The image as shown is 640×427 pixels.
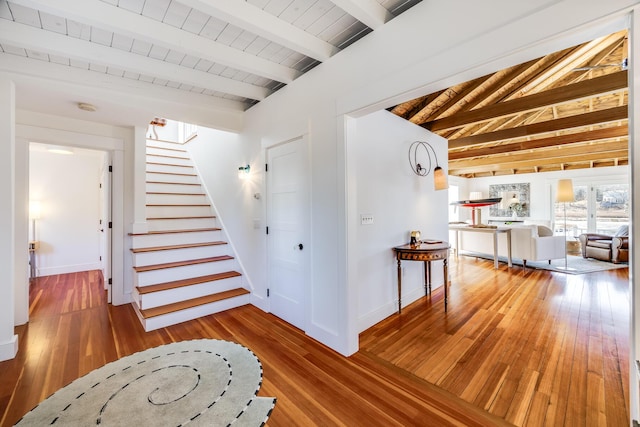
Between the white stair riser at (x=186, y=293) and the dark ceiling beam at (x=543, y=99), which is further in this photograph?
the white stair riser at (x=186, y=293)

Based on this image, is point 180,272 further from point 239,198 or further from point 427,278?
point 427,278

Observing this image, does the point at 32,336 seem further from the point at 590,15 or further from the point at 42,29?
the point at 590,15

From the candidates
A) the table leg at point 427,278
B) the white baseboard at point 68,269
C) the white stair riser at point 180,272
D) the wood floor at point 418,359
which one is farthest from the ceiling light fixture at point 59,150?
the table leg at point 427,278

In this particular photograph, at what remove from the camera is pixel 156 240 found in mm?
3877

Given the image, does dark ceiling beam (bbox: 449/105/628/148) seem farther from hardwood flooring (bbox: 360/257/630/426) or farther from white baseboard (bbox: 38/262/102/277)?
white baseboard (bbox: 38/262/102/277)

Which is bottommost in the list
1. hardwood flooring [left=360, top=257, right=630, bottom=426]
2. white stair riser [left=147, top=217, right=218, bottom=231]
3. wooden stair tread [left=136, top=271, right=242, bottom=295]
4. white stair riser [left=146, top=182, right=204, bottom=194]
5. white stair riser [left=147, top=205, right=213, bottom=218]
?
hardwood flooring [left=360, top=257, right=630, bottom=426]

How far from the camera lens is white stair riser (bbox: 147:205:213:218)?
441cm

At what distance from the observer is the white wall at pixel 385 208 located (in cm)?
299

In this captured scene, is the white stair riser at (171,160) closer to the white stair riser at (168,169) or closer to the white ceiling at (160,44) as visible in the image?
the white stair riser at (168,169)

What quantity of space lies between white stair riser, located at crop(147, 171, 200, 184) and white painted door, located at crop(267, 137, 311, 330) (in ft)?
9.19

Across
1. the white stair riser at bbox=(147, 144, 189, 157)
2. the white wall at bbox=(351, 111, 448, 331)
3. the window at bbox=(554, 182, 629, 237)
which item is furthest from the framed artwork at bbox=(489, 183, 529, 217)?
the white stair riser at bbox=(147, 144, 189, 157)

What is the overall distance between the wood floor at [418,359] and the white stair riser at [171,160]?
290 centimetres

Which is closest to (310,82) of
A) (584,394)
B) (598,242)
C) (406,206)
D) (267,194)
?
(267,194)

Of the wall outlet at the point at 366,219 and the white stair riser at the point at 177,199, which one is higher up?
the white stair riser at the point at 177,199
